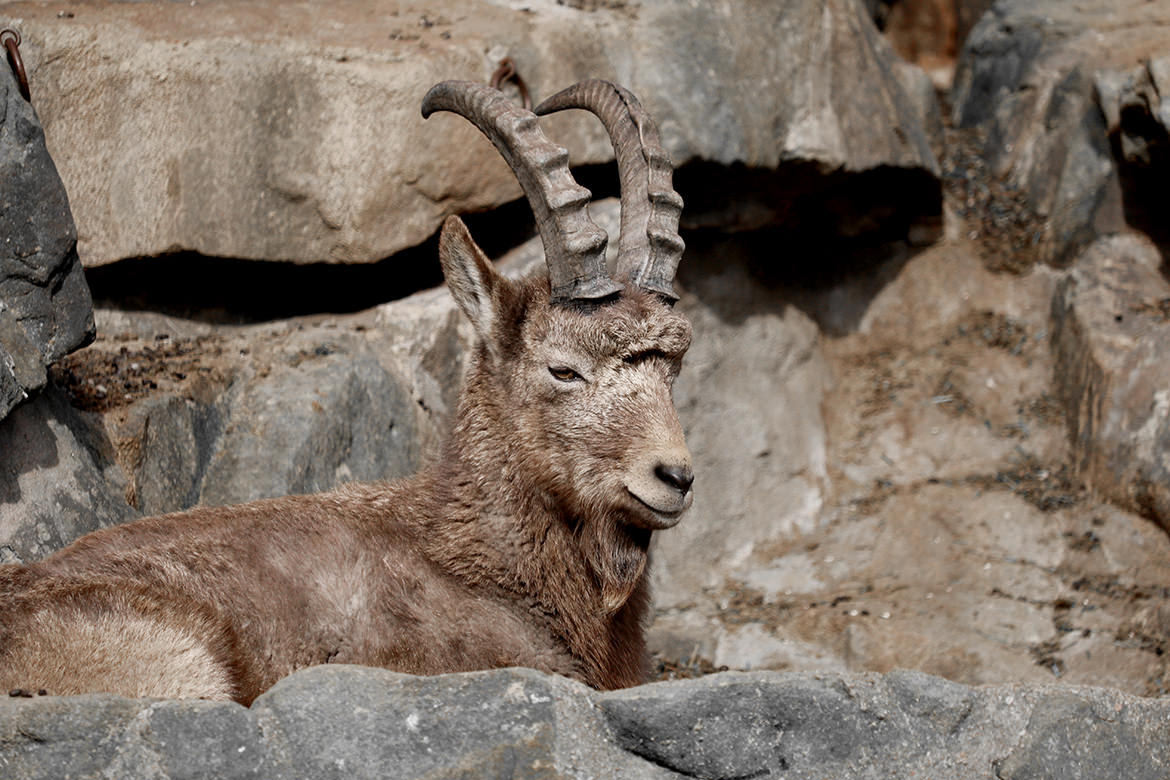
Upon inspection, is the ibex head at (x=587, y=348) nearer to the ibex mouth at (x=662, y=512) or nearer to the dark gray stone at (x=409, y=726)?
the ibex mouth at (x=662, y=512)

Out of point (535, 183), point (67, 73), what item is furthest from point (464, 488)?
point (67, 73)

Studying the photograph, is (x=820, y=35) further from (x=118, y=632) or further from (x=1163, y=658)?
(x=118, y=632)

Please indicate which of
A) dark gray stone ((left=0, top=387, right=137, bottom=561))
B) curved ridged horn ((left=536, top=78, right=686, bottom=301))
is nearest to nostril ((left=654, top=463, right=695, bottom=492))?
curved ridged horn ((left=536, top=78, right=686, bottom=301))

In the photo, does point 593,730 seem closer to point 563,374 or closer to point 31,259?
point 563,374

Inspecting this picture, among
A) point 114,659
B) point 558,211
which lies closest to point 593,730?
point 114,659

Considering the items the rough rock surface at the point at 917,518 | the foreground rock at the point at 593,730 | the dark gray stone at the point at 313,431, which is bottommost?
the rough rock surface at the point at 917,518

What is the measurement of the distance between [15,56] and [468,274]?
276cm

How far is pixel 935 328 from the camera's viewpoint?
10.1 metres

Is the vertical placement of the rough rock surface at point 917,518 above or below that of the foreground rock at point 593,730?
below

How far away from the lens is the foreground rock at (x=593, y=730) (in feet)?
12.5

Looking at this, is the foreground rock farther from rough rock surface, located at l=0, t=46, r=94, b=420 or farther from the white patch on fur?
rough rock surface, located at l=0, t=46, r=94, b=420

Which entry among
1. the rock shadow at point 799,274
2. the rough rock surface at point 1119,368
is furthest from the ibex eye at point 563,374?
the rough rock surface at point 1119,368

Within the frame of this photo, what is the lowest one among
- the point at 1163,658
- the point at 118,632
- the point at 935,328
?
the point at 1163,658

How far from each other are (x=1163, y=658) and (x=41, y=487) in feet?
20.3
